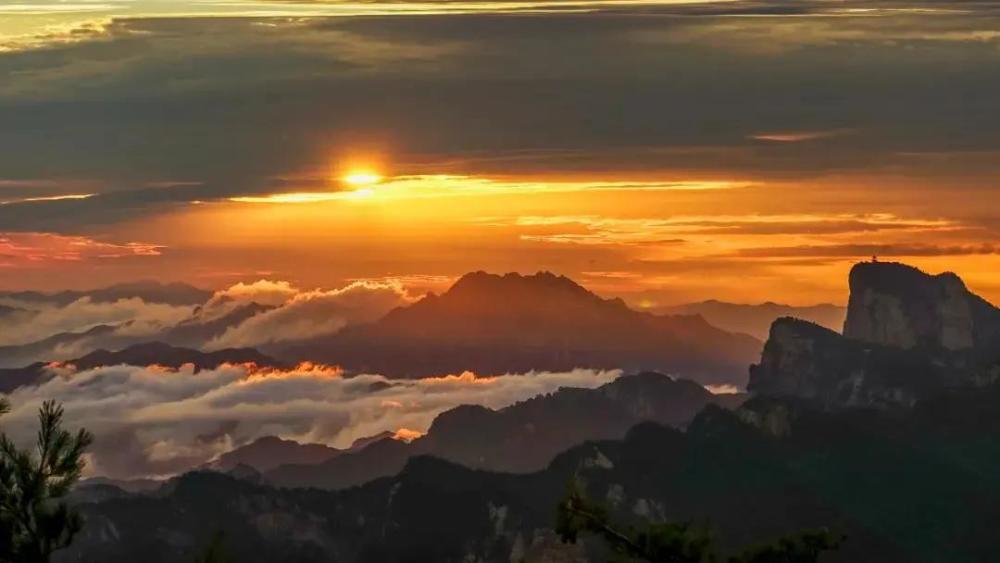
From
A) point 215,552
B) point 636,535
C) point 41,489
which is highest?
point 41,489

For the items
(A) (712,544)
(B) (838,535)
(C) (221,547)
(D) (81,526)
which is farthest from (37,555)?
(B) (838,535)

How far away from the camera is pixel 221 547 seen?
84125mm

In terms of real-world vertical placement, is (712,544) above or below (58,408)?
below

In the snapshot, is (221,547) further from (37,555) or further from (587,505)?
(587,505)

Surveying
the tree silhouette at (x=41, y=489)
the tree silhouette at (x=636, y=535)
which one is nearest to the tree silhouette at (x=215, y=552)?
the tree silhouette at (x=41, y=489)

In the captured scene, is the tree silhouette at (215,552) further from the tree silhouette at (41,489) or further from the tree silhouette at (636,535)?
the tree silhouette at (636,535)

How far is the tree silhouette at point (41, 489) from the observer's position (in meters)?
76.0

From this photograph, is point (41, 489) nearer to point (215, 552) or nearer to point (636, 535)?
point (215, 552)

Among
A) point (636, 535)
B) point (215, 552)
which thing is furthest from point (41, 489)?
point (636, 535)

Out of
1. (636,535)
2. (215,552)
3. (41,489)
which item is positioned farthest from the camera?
(215,552)

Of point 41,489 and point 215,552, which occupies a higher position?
point 41,489

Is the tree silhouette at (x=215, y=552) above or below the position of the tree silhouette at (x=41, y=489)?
below

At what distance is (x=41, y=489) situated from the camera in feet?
255

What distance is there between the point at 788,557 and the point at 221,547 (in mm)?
24587
